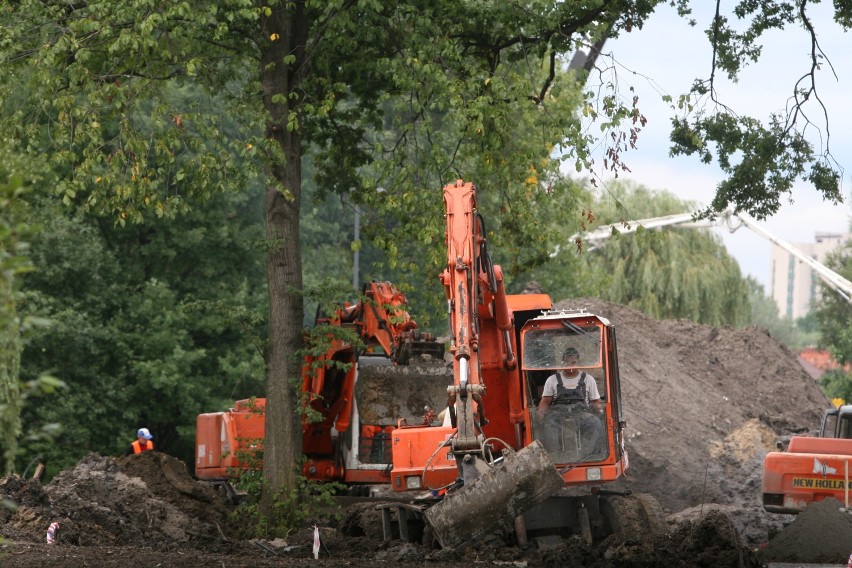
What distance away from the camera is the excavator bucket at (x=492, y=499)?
453 inches

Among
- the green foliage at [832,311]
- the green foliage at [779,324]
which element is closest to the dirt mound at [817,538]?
the green foliage at [832,311]

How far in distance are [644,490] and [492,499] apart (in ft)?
45.8

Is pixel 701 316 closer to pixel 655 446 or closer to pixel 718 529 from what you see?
pixel 655 446

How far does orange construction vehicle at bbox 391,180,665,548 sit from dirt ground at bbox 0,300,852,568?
2.02 ft

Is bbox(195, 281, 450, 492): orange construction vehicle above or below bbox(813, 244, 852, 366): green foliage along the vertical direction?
below

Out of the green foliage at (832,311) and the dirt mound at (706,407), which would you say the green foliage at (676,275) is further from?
the green foliage at (832,311)

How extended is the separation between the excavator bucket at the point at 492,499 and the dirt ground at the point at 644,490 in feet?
2.18

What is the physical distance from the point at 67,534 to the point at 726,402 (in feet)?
68.9

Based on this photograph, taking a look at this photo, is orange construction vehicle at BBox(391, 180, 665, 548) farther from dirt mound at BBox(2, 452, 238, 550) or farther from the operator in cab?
dirt mound at BBox(2, 452, 238, 550)

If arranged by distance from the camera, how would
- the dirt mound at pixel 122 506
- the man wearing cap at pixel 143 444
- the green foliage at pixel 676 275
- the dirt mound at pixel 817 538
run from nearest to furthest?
the dirt mound at pixel 817 538, the dirt mound at pixel 122 506, the man wearing cap at pixel 143 444, the green foliage at pixel 676 275

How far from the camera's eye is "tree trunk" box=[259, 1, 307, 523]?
→ 16703 mm

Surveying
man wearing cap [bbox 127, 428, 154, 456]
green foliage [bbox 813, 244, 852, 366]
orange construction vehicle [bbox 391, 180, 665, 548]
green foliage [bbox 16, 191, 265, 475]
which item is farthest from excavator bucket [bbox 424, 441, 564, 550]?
green foliage [bbox 813, 244, 852, 366]

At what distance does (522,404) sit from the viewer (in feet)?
46.2

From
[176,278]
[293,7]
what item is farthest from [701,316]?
[293,7]
